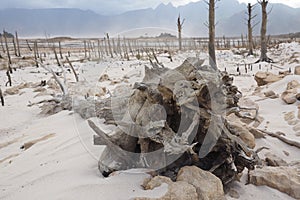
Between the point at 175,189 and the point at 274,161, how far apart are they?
1485 millimetres

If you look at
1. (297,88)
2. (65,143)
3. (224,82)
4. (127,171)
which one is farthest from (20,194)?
(297,88)

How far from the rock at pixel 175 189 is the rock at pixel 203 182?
55mm

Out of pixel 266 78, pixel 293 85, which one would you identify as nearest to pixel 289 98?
pixel 293 85

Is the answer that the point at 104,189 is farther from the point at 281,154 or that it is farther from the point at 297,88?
the point at 297,88

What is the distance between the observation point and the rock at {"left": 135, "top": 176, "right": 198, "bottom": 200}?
1.65 meters

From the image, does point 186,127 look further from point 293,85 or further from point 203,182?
point 293,85

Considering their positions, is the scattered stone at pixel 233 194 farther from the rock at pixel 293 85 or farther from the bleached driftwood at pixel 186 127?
the rock at pixel 293 85

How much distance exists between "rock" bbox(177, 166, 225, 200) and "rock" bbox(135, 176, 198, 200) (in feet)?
0.18

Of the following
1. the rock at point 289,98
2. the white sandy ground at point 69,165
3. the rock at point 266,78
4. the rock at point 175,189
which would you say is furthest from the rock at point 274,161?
the rock at point 266,78

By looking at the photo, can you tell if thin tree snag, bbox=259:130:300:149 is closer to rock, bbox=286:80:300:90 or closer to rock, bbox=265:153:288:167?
rock, bbox=265:153:288:167

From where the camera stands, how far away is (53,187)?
79.3 inches

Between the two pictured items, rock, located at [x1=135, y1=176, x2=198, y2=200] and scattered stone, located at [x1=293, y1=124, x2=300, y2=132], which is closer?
rock, located at [x1=135, y1=176, x2=198, y2=200]

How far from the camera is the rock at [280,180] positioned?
6.82ft

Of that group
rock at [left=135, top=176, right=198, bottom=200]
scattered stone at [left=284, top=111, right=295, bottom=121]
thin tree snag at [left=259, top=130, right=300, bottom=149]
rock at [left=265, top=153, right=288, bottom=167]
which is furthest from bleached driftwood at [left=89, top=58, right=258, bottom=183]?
scattered stone at [left=284, top=111, right=295, bottom=121]
